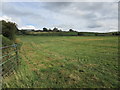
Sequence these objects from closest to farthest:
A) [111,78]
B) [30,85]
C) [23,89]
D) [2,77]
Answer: [23,89]
[30,85]
[2,77]
[111,78]

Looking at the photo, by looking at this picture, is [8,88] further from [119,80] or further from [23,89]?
[119,80]

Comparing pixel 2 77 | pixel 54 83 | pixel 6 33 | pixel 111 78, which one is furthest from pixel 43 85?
pixel 6 33

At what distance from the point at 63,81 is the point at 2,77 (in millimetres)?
2327

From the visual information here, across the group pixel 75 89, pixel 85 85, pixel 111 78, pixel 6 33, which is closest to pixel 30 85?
pixel 75 89

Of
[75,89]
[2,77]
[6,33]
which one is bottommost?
[75,89]

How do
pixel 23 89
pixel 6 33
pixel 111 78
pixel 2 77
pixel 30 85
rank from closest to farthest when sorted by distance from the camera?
pixel 23 89, pixel 30 85, pixel 2 77, pixel 111 78, pixel 6 33

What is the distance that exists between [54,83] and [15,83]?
54.9 inches

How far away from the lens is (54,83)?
3.54 metres

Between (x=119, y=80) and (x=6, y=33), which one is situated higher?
(x=6, y=33)

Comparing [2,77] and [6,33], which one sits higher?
[6,33]

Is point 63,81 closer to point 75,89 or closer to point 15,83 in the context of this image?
point 75,89

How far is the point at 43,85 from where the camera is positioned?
3398mm

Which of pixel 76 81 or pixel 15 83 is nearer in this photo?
pixel 15 83

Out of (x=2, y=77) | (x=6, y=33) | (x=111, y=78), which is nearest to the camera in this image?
(x=2, y=77)
